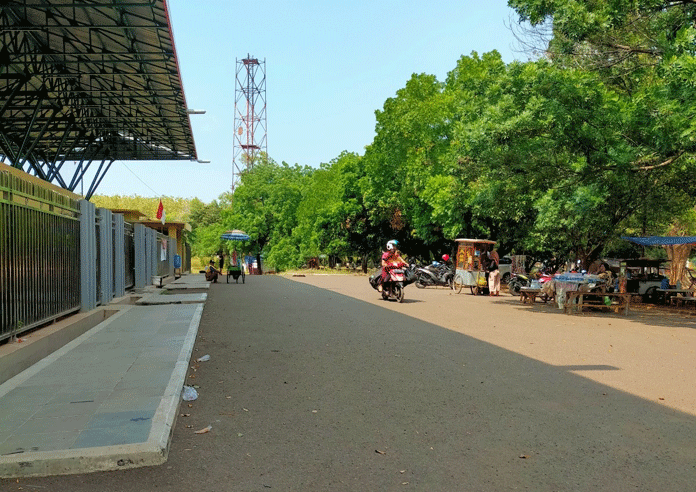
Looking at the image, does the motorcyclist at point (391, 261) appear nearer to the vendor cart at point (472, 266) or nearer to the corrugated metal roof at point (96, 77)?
the vendor cart at point (472, 266)

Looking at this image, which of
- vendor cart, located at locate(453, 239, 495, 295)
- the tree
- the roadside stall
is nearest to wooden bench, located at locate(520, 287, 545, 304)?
the roadside stall

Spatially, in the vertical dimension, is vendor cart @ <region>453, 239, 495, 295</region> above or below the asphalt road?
above

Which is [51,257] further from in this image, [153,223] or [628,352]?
[153,223]

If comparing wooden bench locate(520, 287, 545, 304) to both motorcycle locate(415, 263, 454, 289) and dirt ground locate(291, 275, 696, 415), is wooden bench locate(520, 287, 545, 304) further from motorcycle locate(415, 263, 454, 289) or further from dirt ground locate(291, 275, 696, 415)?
motorcycle locate(415, 263, 454, 289)

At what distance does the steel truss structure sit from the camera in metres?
13.2

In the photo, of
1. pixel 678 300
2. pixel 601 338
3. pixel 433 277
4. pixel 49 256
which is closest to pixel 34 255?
pixel 49 256

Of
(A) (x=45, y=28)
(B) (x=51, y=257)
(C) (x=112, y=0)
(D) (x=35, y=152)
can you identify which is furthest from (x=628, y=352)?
(D) (x=35, y=152)

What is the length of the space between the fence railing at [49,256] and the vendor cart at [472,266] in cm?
1345

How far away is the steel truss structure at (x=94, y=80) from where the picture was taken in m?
13.2

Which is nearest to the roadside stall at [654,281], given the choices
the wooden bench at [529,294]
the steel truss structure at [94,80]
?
the wooden bench at [529,294]

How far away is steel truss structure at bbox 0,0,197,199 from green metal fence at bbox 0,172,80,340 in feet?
13.8

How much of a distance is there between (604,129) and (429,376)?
10.1 m

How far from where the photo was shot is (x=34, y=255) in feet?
28.9

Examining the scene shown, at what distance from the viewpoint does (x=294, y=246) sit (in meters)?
62.1
